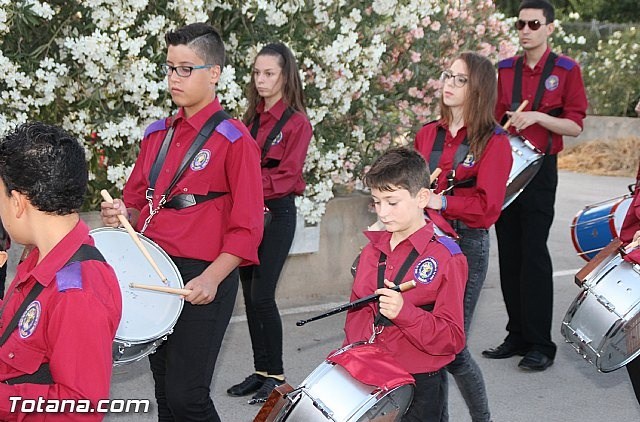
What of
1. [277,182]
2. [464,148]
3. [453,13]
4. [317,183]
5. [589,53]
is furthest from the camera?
[589,53]

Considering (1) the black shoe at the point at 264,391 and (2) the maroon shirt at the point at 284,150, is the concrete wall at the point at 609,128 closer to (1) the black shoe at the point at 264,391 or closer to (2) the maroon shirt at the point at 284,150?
(2) the maroon shirt at the point at 284,150

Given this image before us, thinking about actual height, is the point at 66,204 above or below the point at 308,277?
above

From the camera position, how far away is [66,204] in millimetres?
2582

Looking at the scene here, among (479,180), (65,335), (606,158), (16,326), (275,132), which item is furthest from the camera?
(606,158)

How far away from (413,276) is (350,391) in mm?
569

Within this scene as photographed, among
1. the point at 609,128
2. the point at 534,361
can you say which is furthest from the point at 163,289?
the point at 609,128

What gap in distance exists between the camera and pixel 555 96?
6.22 meters

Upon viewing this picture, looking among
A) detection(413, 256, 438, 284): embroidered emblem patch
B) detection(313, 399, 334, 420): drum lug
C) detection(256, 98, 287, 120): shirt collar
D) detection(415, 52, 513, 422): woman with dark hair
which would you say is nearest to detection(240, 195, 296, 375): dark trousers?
detection(256, 98, 287, 120): shirt collar

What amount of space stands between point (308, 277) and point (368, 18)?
1973mm

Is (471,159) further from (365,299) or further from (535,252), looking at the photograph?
(365,299)

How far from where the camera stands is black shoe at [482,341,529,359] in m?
6.44

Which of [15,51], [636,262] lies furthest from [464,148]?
[15,51]

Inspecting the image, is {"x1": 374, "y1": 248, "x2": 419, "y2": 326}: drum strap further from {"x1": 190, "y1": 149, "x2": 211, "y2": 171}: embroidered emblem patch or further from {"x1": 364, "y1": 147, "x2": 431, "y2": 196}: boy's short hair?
{"x1": 190, "y1": 149, "x2": 211, "y2": 171}: embroidered emblem patch

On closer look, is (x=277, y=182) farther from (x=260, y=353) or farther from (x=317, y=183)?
(x=317, y=183)
